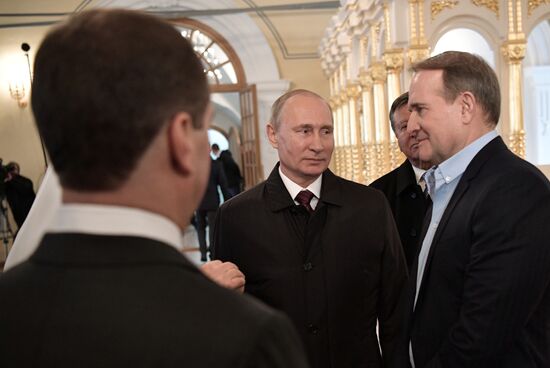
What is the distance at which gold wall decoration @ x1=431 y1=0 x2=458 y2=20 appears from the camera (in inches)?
257

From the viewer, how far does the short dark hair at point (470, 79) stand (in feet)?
7.71

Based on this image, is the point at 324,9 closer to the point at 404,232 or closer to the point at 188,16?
the point at 188,16

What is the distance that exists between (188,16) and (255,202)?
12.5 meters

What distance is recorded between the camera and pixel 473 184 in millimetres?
2197

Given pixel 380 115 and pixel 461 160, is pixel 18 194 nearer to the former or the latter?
pixel 380 115

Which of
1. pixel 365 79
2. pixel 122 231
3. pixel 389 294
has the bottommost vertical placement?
pixel 389 294

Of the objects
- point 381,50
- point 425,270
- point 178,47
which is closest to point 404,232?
point 425,270

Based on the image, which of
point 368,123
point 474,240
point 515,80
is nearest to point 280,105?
point 474,240

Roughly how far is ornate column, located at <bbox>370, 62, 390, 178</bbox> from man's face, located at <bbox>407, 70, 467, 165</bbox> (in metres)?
5.49

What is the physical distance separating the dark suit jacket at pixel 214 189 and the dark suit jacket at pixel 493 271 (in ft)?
28.5

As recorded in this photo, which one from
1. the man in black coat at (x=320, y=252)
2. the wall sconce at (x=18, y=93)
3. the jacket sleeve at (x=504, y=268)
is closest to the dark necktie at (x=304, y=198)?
the man in black coat at (x=320, y=252)

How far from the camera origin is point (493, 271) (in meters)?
2.05

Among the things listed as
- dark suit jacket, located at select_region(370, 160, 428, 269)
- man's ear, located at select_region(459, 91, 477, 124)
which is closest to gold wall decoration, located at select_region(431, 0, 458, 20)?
dark suit jacket, located at select_region(370, 160, 428, 269)

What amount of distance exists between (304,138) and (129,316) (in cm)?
204
